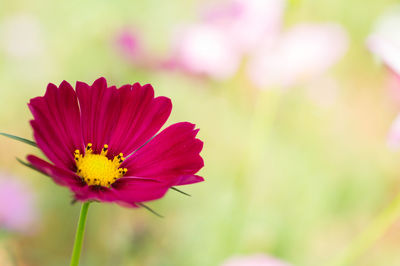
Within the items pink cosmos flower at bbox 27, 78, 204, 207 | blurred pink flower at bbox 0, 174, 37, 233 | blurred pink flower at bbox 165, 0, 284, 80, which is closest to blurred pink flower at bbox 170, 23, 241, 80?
blurred pink flower at bbox 165, 0, 284, 80

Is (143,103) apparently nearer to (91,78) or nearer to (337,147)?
(91,78)

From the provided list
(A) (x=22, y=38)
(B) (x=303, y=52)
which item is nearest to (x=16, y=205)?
(B) (x=303, y=52)

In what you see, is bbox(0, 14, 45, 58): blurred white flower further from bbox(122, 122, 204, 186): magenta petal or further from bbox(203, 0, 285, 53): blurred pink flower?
bbox(122, 122, 204, 186): magenta petal

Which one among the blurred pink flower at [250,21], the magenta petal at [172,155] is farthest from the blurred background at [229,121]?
the magenta petal at [172,155]

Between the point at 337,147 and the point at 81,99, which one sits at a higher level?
the point at 337,147

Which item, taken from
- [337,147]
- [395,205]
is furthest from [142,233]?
[337,147]

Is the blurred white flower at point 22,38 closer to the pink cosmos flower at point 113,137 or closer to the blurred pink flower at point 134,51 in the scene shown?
the blurred pink flower at point 134,51

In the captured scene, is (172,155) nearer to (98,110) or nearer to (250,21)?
(98,110)
